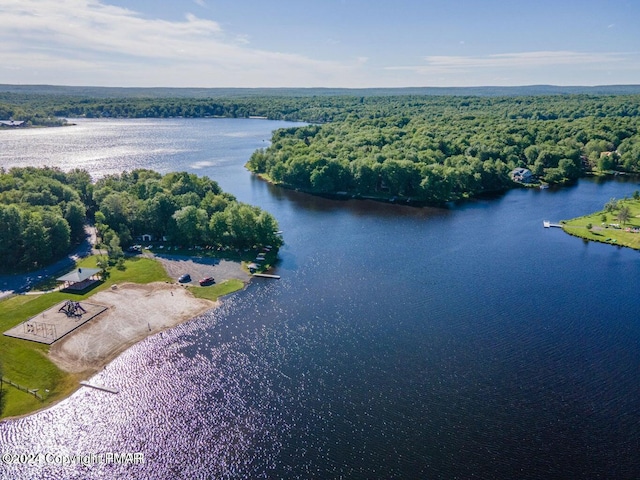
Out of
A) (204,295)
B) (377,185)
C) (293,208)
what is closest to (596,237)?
(377,185)

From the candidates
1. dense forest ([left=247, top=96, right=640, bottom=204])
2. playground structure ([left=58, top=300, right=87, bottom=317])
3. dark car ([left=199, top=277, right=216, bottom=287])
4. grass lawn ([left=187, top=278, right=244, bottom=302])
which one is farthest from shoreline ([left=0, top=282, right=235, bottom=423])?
dense forest ([left=247, top=96, right=640, bottom=204])

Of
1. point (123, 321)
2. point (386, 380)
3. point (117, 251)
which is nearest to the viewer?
point (386, 380)

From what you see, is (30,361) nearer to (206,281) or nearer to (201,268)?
(206,281)

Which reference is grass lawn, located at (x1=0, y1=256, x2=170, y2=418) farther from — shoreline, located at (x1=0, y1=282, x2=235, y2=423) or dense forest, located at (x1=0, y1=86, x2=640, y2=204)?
dense forest, located at (x1=0, y1=86, x2=640, y2=204)

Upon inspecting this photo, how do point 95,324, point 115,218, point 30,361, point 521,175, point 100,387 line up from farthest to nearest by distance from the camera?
point 521,175 → point 115,218 → point 95,324 → point 30,361 → point 100,387

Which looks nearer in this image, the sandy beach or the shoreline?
the shoreline

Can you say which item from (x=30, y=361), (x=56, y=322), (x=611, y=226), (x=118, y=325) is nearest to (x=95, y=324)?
(x=118, y=325)

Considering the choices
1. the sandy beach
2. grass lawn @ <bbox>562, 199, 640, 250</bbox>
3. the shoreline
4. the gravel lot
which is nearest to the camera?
the shoreline
